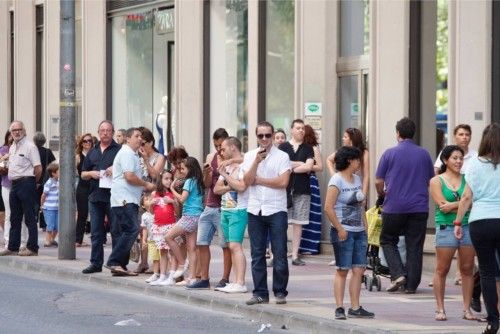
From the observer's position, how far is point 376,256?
17188 millimetres

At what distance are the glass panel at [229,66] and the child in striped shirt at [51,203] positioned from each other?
286 cm

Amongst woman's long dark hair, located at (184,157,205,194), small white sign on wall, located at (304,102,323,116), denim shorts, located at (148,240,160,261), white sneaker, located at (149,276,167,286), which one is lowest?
white sneaker, located at (149,276,167,286)

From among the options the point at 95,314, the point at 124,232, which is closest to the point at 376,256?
the point at 124,232

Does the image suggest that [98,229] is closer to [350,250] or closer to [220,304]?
[220,304]

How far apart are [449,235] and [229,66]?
36.5 feet

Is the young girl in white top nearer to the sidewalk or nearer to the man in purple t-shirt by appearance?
the sidewalk

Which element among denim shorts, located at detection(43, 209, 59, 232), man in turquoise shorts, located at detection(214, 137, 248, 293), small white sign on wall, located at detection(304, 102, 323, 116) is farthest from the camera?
denim shorts, located at detection(43, 209, 59, 232)

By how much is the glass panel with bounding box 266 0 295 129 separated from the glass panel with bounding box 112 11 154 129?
445 centimetres

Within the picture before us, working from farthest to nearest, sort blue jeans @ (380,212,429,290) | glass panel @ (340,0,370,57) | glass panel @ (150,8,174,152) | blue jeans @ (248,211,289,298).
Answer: glass panel @ (150,8,174,152) < glass panel @ (340,0,370,57) < blue jeans @ (380,212,429,290) < blue jeans @ (248,211,289,298)

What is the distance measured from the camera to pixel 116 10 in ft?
94.4

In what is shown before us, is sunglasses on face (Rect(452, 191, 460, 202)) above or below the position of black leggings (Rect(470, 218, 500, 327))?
above

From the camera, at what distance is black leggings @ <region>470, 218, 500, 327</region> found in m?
12.8

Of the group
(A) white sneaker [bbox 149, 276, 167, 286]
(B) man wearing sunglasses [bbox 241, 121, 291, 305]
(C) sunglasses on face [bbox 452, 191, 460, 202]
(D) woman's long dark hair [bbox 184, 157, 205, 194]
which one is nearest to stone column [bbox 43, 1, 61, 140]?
(A) white sneaker [bbox 149, 276, 167, 286]

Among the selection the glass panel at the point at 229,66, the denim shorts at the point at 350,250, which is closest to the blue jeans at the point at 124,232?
the denim shorts at the point at 350,250
